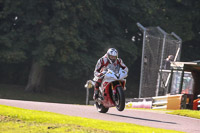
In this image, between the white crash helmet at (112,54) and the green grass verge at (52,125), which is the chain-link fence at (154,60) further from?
the green grass verge at (52,125)

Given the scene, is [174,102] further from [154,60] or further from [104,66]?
[104,66]

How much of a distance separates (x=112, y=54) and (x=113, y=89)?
101cm

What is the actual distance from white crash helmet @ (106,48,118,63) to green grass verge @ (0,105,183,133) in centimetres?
308

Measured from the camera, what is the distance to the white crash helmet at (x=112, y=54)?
47.8 ft

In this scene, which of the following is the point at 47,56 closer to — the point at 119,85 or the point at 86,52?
the point at 86,52

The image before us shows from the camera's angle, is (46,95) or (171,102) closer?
(171,102)

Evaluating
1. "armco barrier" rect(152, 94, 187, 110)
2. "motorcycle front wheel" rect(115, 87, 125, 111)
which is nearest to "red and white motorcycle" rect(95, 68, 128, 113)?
"motorcycle front wheel" rect(115, 87, 125, 111)

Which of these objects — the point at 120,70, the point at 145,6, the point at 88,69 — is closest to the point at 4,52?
the point at 88,69

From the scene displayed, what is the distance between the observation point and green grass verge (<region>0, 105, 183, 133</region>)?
1006cm

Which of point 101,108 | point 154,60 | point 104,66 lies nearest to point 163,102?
point 154,60

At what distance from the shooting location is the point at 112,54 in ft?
47.7

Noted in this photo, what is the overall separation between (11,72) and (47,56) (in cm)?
786

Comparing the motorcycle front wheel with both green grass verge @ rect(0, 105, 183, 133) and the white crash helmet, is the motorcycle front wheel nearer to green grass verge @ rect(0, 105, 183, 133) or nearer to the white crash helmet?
the white crash helmet

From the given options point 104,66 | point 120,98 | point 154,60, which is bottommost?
point 120,98
